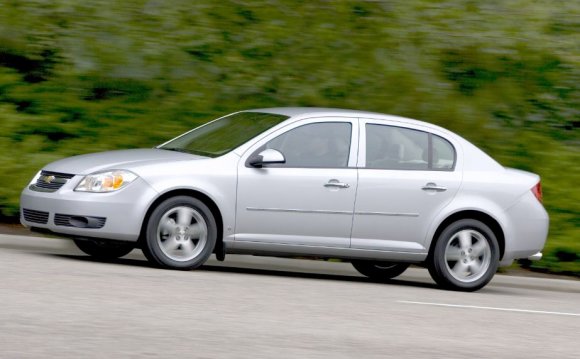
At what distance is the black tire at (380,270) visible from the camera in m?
11.5

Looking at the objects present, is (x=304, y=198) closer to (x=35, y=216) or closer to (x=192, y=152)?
(x=192, y=152)

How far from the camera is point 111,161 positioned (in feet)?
32.2

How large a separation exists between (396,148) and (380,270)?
1.50 meters

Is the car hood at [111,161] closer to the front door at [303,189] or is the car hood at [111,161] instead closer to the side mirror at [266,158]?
the side mirror at [266,158]

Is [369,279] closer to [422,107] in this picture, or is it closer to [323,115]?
[323,115]

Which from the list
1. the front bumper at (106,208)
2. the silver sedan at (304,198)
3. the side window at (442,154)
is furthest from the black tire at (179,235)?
the side window at (442,154)

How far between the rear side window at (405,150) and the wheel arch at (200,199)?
1483 mm

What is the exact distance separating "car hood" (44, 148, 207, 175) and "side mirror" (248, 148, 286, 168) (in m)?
0.47

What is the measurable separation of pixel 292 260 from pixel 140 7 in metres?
5.47

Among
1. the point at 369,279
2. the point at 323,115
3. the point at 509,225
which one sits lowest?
the point at 369,279

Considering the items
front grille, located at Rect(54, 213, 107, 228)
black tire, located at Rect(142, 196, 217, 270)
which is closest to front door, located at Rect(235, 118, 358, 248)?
black tire, located at Rect(142, 196, 217, 270)

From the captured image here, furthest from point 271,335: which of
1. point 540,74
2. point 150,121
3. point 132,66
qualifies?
point 540,74

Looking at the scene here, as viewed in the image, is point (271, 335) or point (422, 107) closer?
point (271, 335)

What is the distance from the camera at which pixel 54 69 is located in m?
14.9
